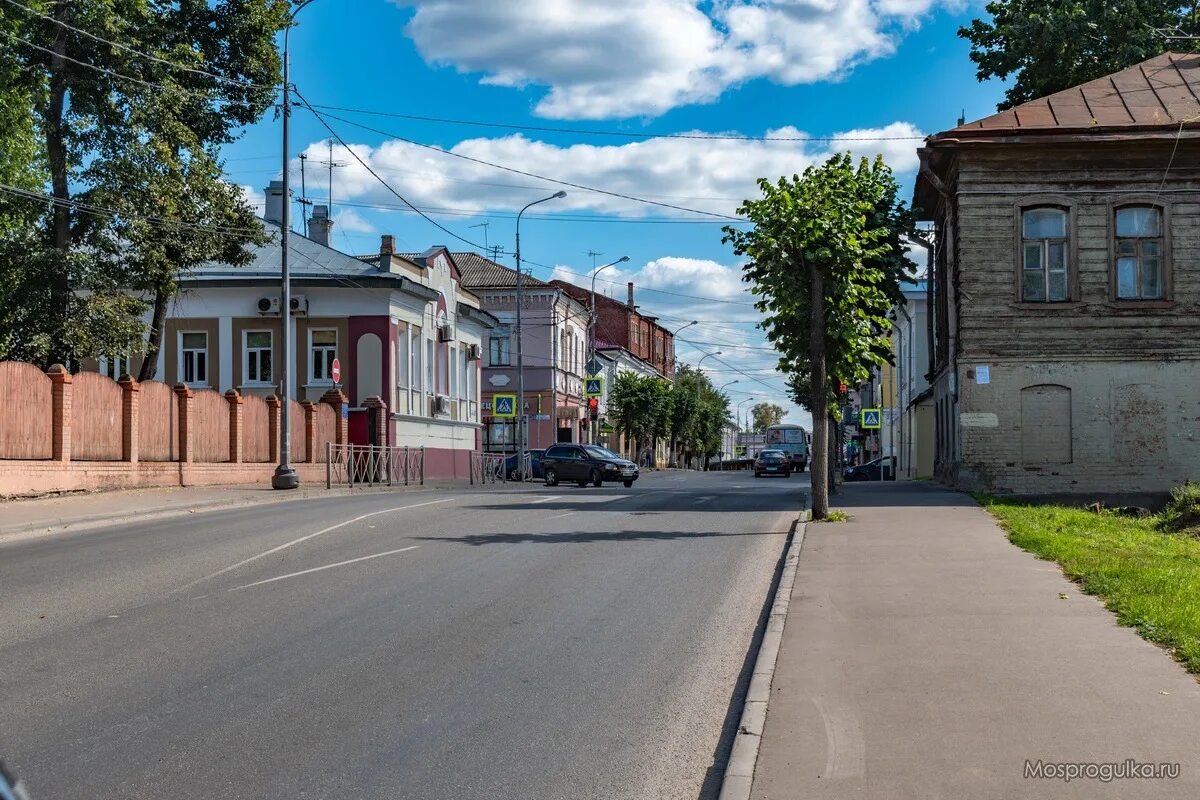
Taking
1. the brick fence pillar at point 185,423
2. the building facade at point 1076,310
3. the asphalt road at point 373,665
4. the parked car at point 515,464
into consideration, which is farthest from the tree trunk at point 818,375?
the parked car at point 515,464

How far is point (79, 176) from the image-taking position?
30891mm

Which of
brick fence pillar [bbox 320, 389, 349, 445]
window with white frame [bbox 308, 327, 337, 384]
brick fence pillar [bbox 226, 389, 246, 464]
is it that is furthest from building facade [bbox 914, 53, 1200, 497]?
window with white frame [bbox 308, 327, 337, 384]

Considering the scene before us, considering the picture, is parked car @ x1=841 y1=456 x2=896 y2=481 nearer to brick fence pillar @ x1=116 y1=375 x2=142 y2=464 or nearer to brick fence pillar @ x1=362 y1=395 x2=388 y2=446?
brick fence pillar @ x1=362 y1=395 x2=388 y2=446

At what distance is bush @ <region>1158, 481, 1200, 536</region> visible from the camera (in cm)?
1866

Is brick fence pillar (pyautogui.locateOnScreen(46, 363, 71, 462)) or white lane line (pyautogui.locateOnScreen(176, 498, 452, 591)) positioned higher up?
brick fence pillar (pyautogui.locateOnScreen(46, 363, 71, 462))

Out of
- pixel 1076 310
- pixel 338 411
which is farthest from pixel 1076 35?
pixel 338 411

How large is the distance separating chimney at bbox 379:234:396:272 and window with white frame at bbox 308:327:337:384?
9.32ft

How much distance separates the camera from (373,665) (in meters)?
8.44

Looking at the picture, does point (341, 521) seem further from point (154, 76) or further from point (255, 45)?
point (255, 45)

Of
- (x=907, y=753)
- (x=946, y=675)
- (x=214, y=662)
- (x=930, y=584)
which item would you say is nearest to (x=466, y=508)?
(x=930, y=584)

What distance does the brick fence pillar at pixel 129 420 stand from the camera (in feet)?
90.4

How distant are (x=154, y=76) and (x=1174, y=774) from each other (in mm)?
30919

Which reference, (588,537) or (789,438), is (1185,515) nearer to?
(588,537)

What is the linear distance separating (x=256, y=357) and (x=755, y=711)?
4044 cm
